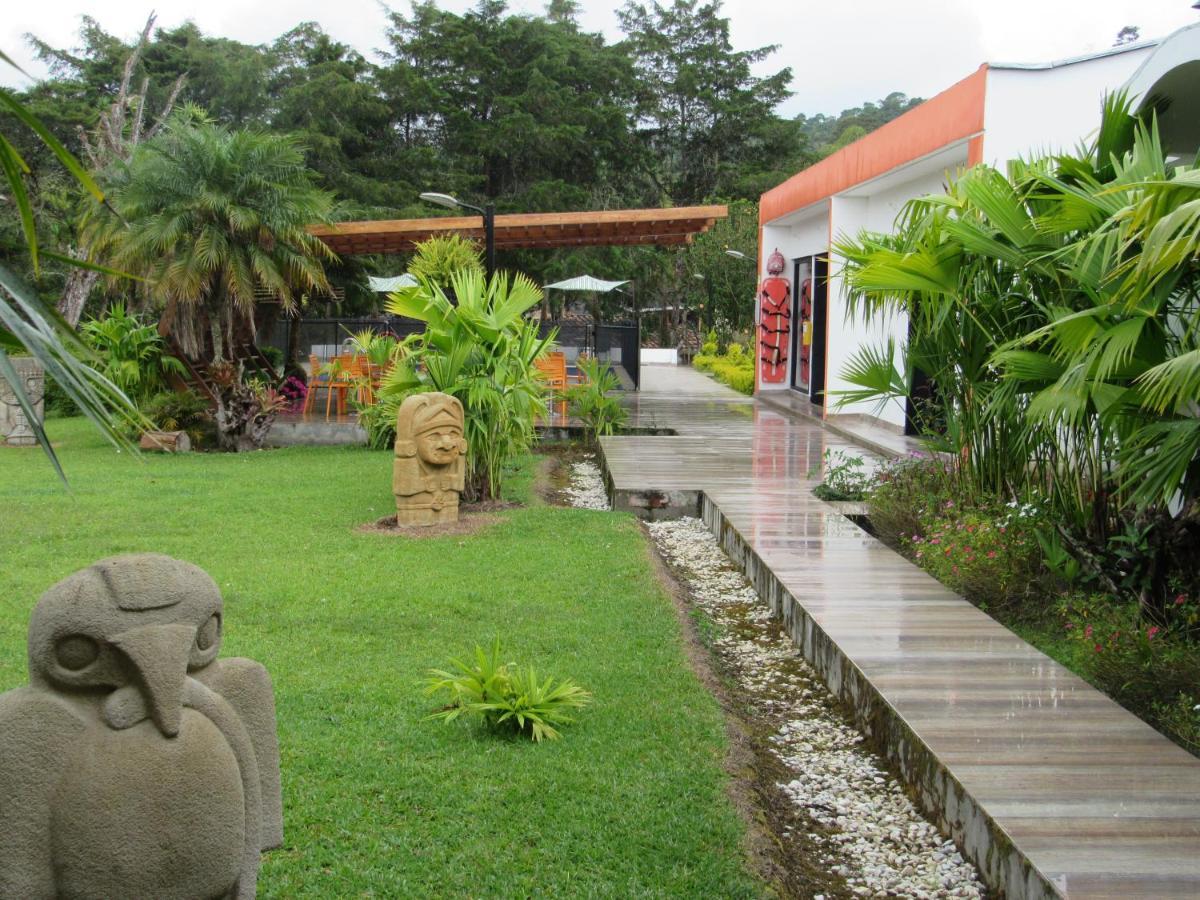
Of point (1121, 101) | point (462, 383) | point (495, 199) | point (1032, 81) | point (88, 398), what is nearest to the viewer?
point (88, 398)

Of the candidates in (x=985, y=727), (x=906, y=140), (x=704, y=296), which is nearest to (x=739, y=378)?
(x=906, y=140)

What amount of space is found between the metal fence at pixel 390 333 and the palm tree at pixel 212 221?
2.26 metres

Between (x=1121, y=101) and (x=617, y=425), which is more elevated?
(x=1121, y=101)

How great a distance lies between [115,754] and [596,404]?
13519 mm

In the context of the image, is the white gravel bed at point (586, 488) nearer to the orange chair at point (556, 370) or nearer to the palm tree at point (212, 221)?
the orange chair at point (556, 370)

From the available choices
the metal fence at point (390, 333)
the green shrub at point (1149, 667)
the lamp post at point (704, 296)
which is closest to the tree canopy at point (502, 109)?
the lamp post at point (704, 296)

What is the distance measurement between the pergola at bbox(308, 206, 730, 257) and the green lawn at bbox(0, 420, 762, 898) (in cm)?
718

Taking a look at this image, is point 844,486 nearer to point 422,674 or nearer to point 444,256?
point 422,674

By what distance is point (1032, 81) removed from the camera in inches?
455

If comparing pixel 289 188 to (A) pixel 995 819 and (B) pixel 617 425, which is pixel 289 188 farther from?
(A) pixel 995 819

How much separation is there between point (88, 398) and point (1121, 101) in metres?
5.93

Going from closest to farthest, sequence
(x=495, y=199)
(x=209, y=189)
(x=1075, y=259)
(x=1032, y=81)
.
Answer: (x=1075, y=259), (x=1032, y=81), (x=209, y=189), (x=495, y=199)

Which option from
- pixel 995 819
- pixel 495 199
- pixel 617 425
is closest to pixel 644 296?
pixel 495 199

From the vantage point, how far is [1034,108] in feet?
37.9
